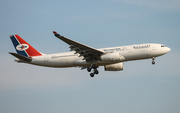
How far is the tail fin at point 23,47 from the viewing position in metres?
45.6

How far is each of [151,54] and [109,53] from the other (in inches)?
256

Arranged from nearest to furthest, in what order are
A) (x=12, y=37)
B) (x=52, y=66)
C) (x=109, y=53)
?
(x=109, y=53)
(x=52, y=66)
(x=12, y=37)

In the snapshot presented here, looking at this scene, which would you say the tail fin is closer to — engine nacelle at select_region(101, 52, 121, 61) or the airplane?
the airplane

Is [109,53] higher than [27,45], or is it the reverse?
[27,45]

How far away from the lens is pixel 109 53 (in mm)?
41094

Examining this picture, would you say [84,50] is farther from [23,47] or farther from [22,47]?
[22,47]

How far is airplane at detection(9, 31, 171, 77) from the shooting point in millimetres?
40875

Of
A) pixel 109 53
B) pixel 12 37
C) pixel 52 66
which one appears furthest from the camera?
pixel 12 37

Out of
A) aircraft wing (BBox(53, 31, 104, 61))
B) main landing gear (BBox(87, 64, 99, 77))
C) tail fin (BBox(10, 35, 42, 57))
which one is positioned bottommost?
main landing gear (BBox(87, 64, 99, 77))

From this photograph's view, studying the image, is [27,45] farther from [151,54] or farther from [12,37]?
[151,54]

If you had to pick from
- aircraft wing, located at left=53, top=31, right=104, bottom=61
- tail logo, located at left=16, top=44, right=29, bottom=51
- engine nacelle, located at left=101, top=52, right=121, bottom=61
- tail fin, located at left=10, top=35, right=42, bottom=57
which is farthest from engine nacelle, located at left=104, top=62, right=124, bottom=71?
tail logo, located at left=16, top=44, right=29, bottom=51

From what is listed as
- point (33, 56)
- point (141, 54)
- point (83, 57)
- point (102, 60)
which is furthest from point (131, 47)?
point (33, 56)

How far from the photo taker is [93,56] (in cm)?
4219

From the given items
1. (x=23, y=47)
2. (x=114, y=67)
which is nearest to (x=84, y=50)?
(x=114, y=67)
